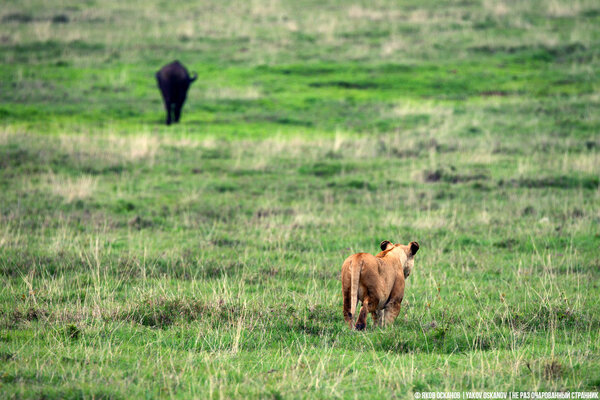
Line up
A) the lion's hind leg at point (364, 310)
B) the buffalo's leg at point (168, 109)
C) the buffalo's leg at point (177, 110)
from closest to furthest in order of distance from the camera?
the lion's hind leg at point (364, 310) → the buffalo's leg at point (168, 109) → the buffalo's leg at point (177, 110)

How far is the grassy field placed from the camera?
17.9 feet

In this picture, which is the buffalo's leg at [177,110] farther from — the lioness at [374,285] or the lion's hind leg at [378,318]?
the lion's hind leg at [378,318]

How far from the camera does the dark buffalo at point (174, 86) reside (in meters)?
22.9

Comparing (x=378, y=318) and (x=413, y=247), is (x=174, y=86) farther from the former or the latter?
(x=378, y=318)

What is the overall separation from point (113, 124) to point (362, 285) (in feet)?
60.3

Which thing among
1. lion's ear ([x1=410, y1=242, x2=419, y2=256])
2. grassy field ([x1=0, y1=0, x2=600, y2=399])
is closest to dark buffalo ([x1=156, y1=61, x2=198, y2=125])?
grassy field ([x1=0, y1=0, x2=600, y2=399])

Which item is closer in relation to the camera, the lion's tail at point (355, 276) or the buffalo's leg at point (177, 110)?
the lion's tail at point (355, 276)

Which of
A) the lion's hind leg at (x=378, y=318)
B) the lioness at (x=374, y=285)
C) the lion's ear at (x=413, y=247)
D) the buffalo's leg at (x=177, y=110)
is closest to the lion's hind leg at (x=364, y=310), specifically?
the lioness at (x=374, y=285)

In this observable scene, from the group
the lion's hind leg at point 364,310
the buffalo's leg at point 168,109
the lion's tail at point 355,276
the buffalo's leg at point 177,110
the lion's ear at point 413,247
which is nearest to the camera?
the lion's tail at point 355,276

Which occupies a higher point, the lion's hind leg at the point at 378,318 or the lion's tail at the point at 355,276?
the lion's tail at the point at 355,276

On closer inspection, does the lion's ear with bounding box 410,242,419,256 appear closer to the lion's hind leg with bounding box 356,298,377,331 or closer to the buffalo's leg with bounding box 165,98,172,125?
the lion's hind leg with bounding box 356,298,377,331

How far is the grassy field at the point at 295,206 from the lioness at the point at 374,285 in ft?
0.62

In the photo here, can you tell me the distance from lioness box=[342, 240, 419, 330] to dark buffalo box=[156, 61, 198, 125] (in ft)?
57.8

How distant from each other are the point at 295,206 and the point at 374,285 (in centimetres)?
760
